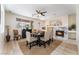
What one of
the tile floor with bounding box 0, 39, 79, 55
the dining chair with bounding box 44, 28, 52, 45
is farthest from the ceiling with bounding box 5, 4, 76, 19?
the tile floor with bounding box 0, 39, 79, 55

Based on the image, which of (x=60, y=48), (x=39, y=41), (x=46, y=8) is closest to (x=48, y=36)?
(x=39, y=41)

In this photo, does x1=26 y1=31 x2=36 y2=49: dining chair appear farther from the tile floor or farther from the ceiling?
the ceiling

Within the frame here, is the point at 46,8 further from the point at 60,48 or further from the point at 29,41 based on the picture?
the point at 60,48

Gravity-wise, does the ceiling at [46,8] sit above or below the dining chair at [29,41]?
above

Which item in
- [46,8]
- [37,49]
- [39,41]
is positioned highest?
[46,8]

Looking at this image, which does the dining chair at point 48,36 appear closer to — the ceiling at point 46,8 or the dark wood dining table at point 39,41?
the dark wood dining table at point 39,41

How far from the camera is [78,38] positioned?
6.13 feet

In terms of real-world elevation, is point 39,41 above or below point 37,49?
above

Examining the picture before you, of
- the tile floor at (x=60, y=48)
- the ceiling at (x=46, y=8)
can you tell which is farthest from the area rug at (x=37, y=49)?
the ceiling at (x=46, y=8)

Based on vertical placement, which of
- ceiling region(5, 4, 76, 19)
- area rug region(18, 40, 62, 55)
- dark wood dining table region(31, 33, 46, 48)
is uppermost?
ceiling region(5, 4, 76, 19)
